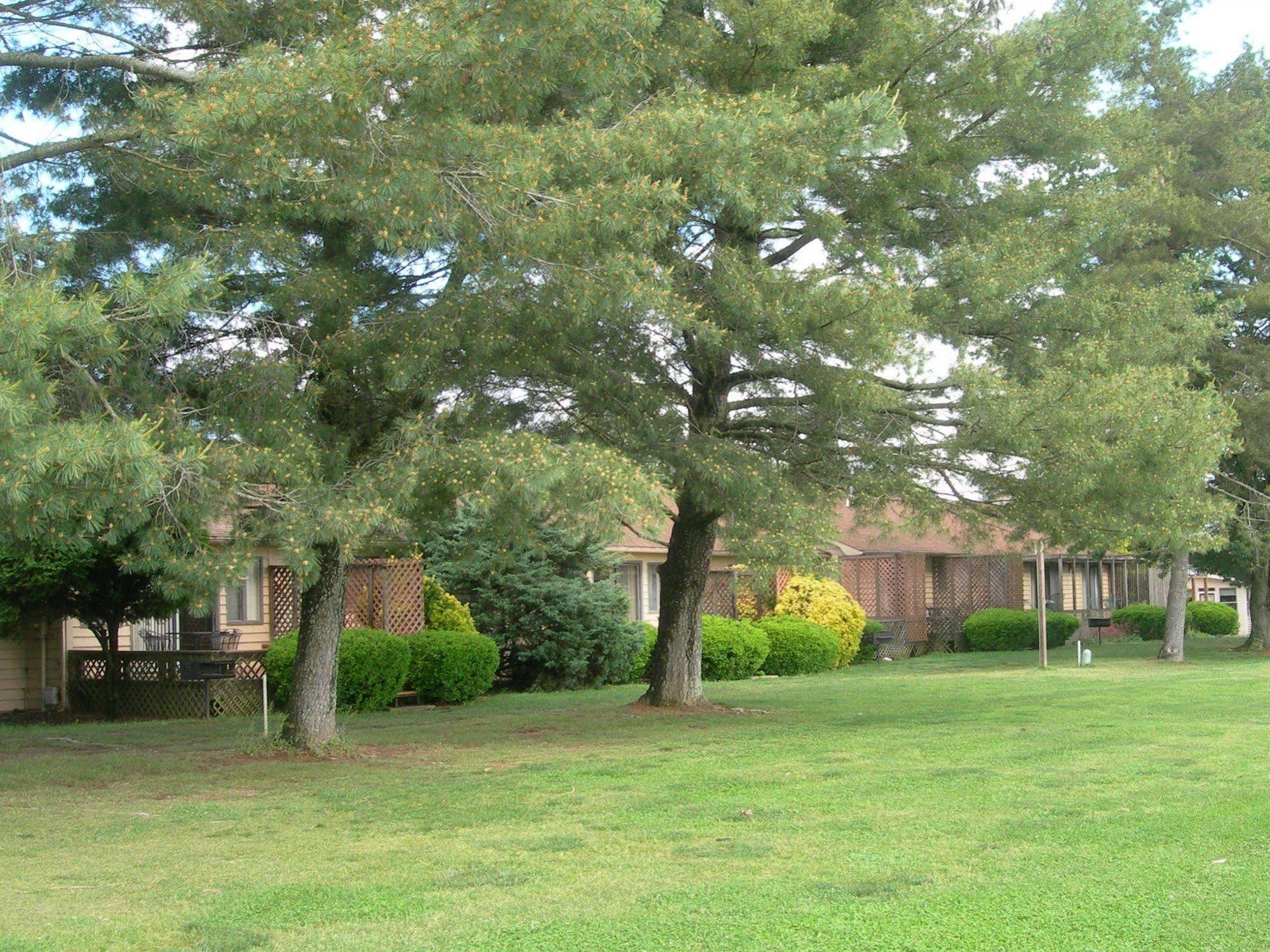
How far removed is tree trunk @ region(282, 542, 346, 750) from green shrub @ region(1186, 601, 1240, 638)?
35655mm

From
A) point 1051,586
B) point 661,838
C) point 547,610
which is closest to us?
point 661,838

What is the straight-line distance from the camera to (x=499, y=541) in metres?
11.1

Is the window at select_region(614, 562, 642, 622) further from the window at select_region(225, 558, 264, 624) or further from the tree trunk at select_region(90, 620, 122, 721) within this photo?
the tree trunk at select_region(90, 620, 122, 721)

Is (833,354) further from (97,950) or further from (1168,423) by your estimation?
(97,950)

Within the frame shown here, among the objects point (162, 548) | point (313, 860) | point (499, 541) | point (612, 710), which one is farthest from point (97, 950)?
point (612, 710)

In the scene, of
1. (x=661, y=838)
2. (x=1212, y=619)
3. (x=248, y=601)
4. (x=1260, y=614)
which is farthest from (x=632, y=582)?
Answer: (x=1212, y=619)

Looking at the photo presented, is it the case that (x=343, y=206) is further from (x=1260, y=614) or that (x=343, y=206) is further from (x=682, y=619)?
(x=1260, y=614)

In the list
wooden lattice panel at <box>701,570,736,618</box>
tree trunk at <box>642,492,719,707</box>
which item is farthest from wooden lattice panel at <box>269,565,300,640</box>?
wooden lattice panel at <box>701,570,736,618</box>

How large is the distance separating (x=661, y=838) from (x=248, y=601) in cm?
1531

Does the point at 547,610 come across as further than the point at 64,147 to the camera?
Yes

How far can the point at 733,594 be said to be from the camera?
29031mm

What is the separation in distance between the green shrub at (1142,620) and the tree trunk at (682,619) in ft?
89.2

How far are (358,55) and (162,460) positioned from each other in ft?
10.1

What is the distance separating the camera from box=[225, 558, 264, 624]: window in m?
21.6
